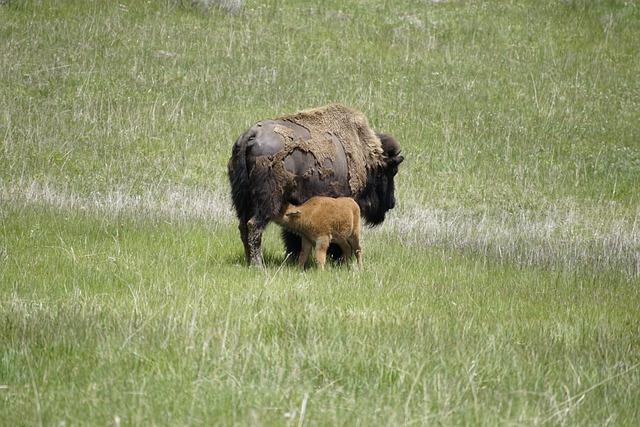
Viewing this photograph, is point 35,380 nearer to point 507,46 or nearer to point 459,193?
point 459,193

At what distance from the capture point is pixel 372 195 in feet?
36.2

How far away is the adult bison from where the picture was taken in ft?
30.0

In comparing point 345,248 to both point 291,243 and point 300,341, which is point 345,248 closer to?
point 291,243

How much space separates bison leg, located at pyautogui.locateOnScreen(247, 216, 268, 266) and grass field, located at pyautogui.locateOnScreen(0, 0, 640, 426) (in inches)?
8.8

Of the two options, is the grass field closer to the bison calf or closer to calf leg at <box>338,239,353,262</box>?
calf leg at <box>338,239,353,262</box>

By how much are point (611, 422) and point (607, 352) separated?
4.89 feet

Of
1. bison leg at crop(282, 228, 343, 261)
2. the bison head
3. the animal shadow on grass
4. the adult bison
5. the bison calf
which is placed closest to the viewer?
the adult bison

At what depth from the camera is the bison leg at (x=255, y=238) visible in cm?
919

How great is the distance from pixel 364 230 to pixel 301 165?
2.97 meters

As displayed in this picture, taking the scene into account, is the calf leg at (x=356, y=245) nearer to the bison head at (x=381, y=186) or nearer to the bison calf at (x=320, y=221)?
the bison calf at (x=320, y=221)

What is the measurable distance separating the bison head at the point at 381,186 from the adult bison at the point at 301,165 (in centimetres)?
1

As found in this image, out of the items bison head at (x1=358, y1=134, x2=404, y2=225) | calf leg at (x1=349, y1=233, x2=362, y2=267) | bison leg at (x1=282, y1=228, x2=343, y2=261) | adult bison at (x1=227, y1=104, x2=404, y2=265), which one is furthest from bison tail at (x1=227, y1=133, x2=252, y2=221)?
bison head at (x1=358, y1=134, x2=404, y2=225)

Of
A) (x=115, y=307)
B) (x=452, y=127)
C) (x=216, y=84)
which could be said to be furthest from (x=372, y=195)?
(x=216, y=84)

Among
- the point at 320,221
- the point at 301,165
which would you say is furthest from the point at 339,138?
the point at 320,221
